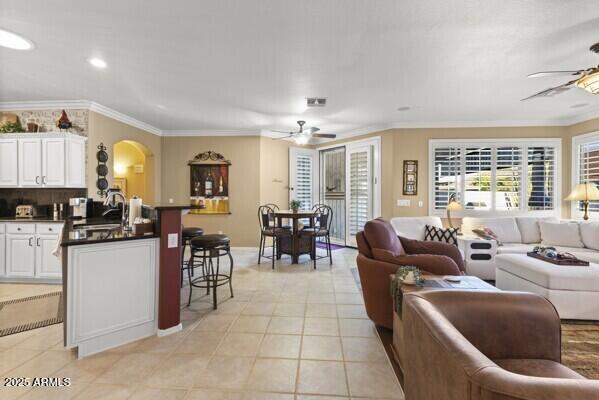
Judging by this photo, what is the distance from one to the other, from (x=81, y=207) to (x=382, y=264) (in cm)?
402

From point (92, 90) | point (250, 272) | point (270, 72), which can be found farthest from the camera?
point (250, 272)

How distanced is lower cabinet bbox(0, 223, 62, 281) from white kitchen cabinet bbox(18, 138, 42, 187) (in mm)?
681

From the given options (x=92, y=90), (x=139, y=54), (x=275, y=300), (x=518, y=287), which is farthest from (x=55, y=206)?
(x=518, y=287)

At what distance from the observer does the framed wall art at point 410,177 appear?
5.31 m

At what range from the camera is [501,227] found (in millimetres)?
4488

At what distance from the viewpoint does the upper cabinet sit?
3.91 m

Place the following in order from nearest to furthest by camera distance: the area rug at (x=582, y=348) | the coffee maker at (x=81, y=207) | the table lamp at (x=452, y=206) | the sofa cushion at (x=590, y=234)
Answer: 1. the area rug at (x=582, y=348)
2. the coffee maker at (x=81, y=207)
3. the sofa cushion at (x=590, y=234)
4. the table lamp at (x=452, y=206)

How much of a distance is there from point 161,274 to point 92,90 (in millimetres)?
3068

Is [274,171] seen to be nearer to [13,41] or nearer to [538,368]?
[13,41]

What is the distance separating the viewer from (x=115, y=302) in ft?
7.30

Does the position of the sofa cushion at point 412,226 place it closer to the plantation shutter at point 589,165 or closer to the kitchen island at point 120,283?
the plantation shutter at point 589,165

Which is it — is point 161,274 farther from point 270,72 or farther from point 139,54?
point 270,72

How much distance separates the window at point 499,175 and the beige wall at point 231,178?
3.76m

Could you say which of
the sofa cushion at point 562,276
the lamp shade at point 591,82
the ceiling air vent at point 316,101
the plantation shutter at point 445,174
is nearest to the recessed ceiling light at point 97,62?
the ceiling air vent at point 316,101
